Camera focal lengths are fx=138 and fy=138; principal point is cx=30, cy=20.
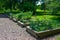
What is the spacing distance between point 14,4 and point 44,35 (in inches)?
1008

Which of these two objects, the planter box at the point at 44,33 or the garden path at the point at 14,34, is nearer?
the planter box at the point at 44,33

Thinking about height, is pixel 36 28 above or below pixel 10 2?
above

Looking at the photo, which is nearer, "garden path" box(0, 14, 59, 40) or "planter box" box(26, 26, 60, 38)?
"planter box" box(26, 26, 60, 38)

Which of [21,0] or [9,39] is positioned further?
[21,0]

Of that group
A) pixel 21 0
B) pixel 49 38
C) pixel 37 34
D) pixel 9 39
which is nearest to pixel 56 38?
pixel 49 38

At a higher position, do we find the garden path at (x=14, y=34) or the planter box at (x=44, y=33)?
the planter box at (x=44, y=33)

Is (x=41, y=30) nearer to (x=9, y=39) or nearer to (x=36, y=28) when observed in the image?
(x=36, y=28)

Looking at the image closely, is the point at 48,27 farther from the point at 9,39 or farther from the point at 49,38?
the point at 9,39

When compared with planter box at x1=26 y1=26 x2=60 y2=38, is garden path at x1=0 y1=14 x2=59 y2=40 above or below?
below

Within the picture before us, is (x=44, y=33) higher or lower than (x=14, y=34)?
higher

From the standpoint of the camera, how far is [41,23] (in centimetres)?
866

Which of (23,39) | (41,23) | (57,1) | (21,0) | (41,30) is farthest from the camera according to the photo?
(21,0)

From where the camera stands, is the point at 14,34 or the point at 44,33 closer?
the point at 44,33

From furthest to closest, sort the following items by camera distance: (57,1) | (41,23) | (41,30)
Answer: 1. (57,1)
2. (41,23)
3. (41,30)
